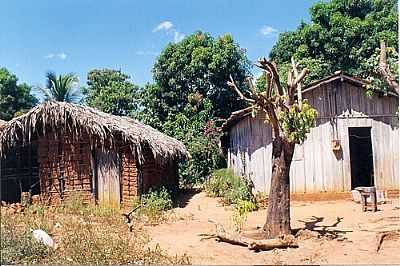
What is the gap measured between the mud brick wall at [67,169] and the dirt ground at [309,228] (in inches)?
85.7

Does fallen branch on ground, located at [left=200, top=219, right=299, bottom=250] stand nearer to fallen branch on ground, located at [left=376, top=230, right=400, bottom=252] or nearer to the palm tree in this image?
fallen branch on ground, located at [left=376, top=230, right=400, bottom=252]


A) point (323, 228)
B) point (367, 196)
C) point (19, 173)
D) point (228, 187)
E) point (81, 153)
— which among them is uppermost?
point (81, 153)

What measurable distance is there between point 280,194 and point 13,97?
20.4 feet

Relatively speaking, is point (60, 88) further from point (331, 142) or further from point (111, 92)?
point (331, 142)

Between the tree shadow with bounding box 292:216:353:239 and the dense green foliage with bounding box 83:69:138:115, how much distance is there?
522 centimetres

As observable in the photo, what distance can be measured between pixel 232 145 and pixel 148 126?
2.31 metres

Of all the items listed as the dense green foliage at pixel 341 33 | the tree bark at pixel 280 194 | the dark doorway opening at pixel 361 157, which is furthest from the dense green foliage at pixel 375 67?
the dark doorway opening at pixel 361 157

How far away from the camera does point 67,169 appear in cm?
967

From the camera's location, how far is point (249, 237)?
6.26 meters

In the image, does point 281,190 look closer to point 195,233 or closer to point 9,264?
point 195,233

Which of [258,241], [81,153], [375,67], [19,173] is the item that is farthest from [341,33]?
[19,173]

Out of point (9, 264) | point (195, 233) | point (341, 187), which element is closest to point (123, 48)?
point (195, 233)

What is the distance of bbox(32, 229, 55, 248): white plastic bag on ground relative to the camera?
5.27 meters

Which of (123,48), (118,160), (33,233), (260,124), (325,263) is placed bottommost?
(325,263)
